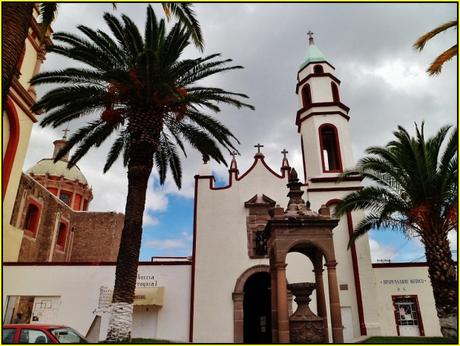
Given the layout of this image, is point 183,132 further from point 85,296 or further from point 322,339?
point 85,296

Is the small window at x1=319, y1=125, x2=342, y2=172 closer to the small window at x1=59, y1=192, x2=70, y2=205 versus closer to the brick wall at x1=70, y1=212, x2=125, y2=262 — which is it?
the brick wall at x1=70, y1=212, x2=125, y2=262

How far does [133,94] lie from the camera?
39.1ft

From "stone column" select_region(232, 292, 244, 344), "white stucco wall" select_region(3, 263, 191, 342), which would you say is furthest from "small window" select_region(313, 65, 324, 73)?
"white stucco wall" select_region(3, 263, 191, 342)

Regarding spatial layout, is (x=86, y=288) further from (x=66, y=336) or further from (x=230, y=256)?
(x=66, y=336)

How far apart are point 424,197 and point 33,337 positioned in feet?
42.5

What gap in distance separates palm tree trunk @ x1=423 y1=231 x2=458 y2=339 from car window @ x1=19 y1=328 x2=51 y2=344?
39.7 ft

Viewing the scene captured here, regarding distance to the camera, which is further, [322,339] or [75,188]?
[75,188]

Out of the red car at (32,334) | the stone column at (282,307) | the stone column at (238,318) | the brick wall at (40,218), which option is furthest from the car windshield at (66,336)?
the brick wall at (40,218)

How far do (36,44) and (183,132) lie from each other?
400 inches

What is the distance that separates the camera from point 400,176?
45.6 ft

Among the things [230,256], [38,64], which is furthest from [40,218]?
[230,256]

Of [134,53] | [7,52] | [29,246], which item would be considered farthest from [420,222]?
[29,246]

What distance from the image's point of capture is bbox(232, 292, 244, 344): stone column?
16.4 m

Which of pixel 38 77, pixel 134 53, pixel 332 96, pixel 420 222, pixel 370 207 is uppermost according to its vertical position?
pixel 332 96
